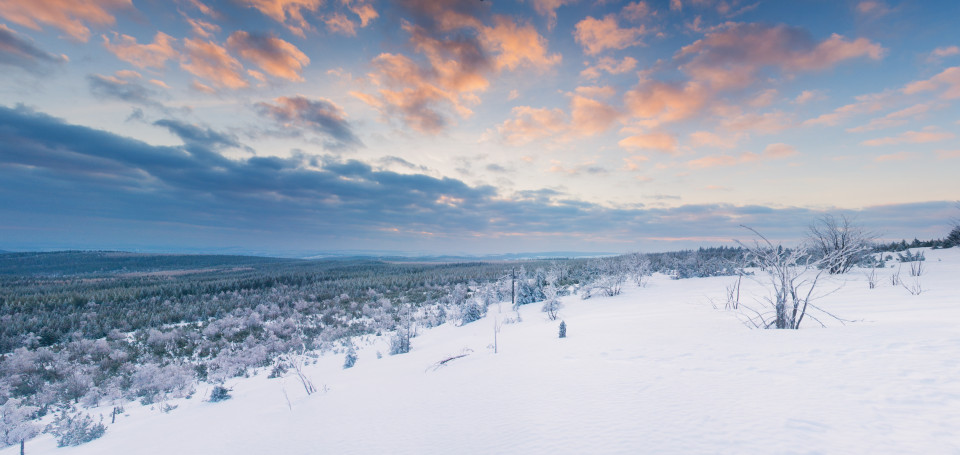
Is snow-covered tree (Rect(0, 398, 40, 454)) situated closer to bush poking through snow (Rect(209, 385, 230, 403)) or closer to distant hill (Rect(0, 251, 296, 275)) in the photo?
bush poking through snow (Rect(209, 385, 230, 403))

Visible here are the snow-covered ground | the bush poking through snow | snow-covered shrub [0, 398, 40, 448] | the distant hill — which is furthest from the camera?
the distant hill

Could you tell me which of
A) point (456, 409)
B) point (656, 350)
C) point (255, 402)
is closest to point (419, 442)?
point (456, 409)

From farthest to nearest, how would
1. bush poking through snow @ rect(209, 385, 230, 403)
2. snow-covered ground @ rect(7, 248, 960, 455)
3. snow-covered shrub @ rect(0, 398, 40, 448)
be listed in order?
bush poking through snow @ rect(209, 385, 230, 403) → snow-covered shrub @ rect(0, 398, 40, 448) → snow-covered ground @ rect(7, 248, 960, 455)

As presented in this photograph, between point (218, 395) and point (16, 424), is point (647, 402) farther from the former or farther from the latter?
point (16, 424)

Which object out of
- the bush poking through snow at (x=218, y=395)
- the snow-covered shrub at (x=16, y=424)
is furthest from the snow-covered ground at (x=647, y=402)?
the bush poking through snow at (x=218, y=395)

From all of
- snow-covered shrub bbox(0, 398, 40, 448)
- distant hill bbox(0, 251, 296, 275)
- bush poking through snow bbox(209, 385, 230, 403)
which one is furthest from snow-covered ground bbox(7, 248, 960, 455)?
distant hill bbox(0, 251, 296, 275)

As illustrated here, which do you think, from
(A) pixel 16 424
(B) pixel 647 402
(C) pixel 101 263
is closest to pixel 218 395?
(A) pixel 16 424

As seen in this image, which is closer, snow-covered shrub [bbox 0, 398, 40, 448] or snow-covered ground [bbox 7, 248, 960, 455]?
snow-covered ground [bbox 7, 248, 960, 455]

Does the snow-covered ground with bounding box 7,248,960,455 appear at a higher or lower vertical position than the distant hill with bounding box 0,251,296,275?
higher

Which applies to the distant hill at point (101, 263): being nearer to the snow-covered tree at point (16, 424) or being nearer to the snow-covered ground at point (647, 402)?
the snow-covered tree at point (16, 424)

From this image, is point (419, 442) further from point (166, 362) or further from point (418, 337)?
point (166, 362)
